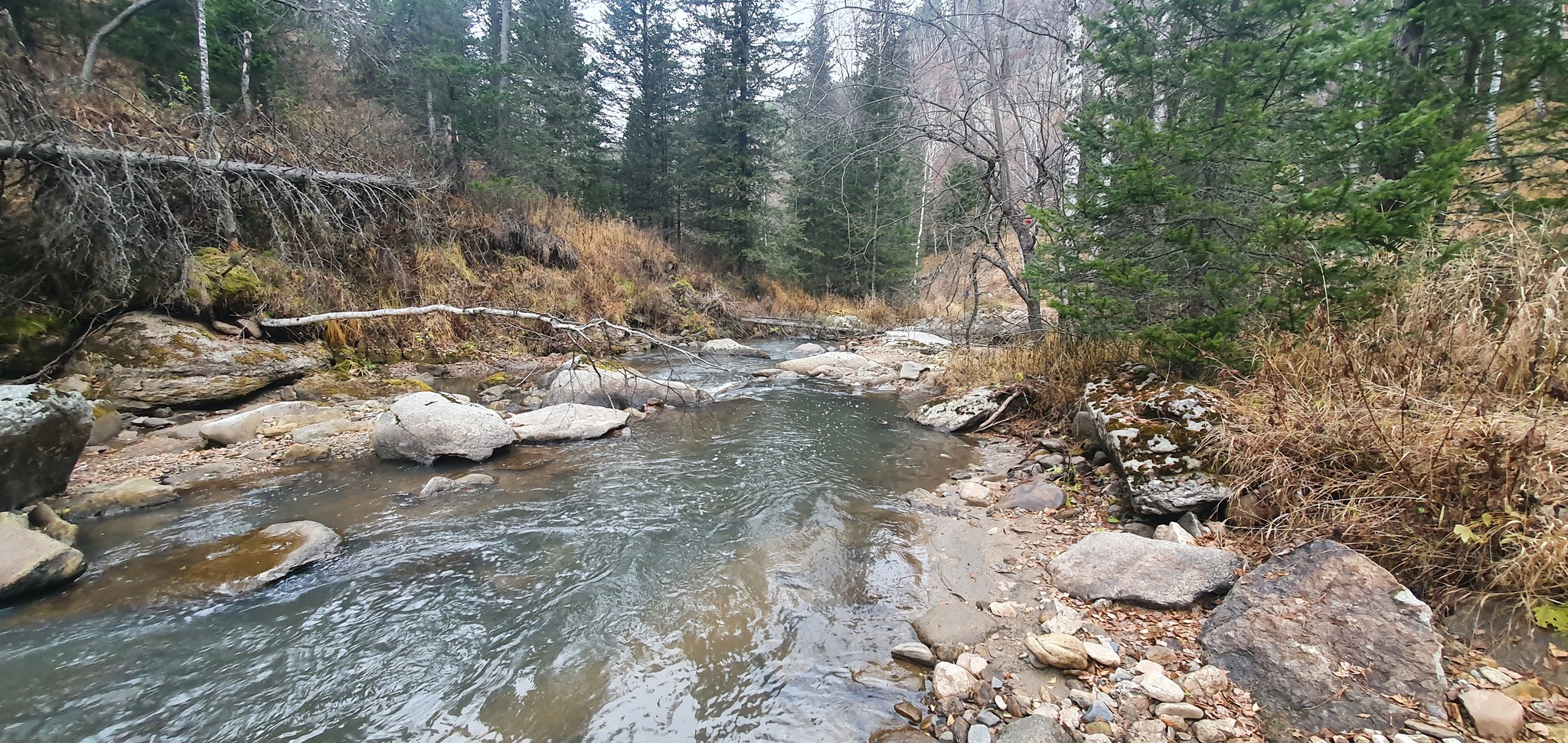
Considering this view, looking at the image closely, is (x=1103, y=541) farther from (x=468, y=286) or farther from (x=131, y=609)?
(x=468, y=286)

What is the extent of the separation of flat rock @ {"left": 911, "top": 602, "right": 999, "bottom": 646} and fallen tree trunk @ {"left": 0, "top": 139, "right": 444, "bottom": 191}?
838cm

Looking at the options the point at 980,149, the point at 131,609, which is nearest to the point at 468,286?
the point at 131,609

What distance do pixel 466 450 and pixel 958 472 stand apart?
473 centimetres

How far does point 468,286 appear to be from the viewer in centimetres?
1089

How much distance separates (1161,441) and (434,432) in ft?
20.4

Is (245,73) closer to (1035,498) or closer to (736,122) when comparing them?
(736,122)

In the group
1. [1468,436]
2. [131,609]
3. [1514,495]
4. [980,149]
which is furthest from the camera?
[980,149]

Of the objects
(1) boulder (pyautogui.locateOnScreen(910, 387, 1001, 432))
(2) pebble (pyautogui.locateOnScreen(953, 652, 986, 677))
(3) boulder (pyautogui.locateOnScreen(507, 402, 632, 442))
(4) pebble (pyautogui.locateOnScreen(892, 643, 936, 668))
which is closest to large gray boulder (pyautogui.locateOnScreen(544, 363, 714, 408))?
(3) boulder (pyautogui.locateOnScreen(507, 402, 632, 442))

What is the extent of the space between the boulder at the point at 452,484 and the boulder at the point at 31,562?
181 centimetres

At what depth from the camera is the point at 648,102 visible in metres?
18.7

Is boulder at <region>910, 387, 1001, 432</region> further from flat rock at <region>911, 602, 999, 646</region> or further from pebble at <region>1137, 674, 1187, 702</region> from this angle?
pebble at <region>1137, 674, 1187, 702</region>

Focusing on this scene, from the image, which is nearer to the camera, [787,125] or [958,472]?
[958,472]

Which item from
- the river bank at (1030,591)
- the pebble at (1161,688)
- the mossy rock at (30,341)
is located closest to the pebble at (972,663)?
the river bank at (1030,591)

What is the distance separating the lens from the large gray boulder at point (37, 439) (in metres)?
3.67
